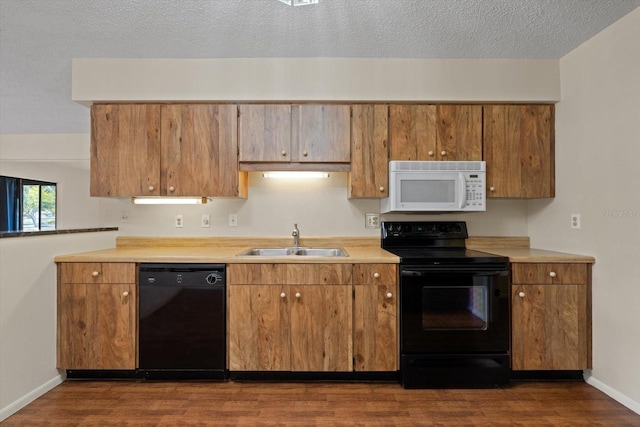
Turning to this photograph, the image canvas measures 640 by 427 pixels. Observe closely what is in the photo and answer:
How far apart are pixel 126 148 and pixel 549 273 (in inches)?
124

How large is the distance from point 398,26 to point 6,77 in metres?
3.19

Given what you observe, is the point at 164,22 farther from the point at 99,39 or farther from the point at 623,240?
the point at 623,240

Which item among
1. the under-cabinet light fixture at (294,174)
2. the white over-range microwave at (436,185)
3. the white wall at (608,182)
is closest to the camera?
the white wall at (608,182)

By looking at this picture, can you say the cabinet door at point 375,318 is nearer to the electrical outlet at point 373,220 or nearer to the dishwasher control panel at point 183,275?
the electrical outlet at point 373,220

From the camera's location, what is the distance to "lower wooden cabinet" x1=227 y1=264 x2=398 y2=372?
2.37 metres

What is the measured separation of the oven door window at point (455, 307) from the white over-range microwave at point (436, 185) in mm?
605

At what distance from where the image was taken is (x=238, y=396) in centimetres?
223

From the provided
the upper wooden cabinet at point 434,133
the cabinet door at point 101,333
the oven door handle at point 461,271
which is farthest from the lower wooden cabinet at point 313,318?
the upper wooden cabinet at point 434,133

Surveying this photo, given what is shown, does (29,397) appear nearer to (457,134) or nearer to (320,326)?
(320,326)

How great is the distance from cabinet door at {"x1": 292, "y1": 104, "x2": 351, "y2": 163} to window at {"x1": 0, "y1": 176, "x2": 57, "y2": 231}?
14.2 feet

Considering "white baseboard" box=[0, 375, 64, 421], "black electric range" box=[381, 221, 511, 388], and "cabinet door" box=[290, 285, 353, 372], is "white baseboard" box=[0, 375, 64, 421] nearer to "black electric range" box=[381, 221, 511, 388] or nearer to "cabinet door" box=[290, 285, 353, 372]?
"cabinet door" box=[290, 285, 353, 372]

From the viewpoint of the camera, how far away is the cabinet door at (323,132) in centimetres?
268

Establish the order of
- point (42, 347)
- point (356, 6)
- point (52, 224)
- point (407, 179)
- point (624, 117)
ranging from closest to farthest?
point (356, 6) < point (624, 117) < point (42, 347) < point (407, 179) < point (52, 224)

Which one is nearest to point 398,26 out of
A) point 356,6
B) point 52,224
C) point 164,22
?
point 356,6
